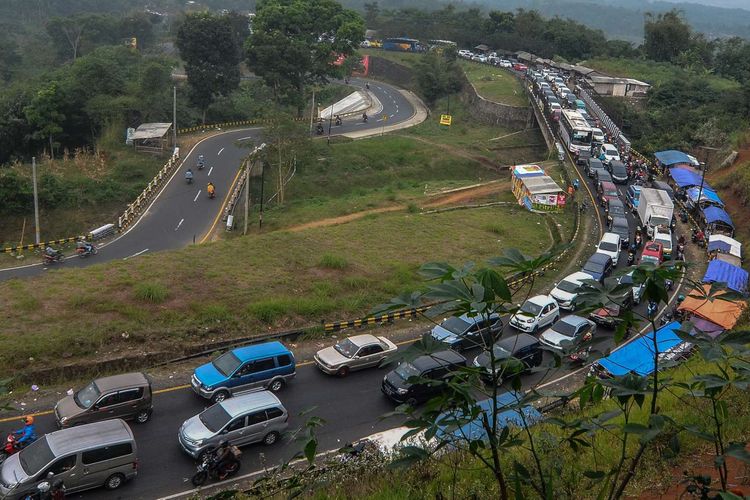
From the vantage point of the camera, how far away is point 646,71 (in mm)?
83875

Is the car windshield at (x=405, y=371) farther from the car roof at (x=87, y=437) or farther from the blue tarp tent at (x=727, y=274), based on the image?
the blue tarp tent at (x=727, y=274)

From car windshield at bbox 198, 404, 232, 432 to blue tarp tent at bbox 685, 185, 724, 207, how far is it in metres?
31.6

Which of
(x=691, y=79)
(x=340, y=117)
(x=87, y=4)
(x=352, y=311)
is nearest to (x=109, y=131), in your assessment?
(x=340, y=117)

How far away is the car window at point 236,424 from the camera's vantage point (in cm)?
1473

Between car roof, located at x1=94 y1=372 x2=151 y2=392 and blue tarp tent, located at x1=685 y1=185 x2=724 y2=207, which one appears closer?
car roof, located at x1=94 y1=372 x2=151 y2=392

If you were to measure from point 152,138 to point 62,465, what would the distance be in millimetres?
40342

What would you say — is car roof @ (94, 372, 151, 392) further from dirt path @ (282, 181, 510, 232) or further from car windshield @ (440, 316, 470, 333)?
dirt path @ (282, 181, 510, 232)

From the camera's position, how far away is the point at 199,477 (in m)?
13.8

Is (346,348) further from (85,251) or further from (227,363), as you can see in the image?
(85,251)

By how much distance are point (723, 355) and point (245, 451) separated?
40.7 feet

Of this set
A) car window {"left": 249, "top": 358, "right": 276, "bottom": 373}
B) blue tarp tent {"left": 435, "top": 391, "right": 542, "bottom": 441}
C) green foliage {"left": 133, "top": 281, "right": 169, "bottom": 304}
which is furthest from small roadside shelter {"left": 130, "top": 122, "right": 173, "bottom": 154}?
blue tarp tent {"left": 435, "top": 391, "right": 542, "bottom": 441}

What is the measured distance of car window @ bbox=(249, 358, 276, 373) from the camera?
57.6 feet

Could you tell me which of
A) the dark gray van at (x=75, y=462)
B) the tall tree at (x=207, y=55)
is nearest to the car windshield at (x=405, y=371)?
the dark gray van at (x=75, y=462)

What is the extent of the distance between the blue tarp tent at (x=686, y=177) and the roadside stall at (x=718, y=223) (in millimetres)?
5511
